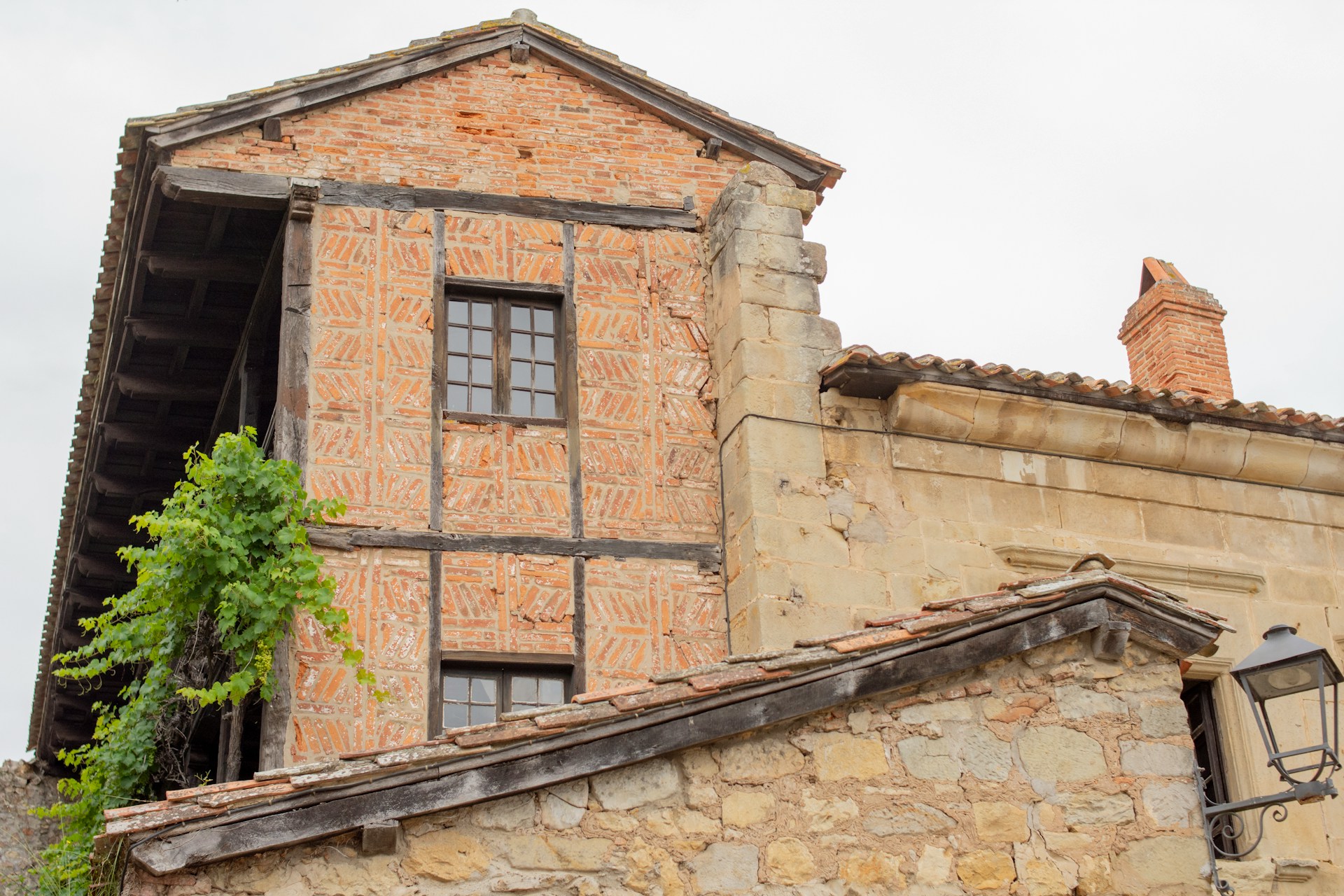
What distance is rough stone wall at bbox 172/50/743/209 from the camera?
1073cm

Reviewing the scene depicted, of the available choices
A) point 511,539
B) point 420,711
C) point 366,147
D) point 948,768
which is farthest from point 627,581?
point 948,768

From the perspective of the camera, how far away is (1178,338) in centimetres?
1352

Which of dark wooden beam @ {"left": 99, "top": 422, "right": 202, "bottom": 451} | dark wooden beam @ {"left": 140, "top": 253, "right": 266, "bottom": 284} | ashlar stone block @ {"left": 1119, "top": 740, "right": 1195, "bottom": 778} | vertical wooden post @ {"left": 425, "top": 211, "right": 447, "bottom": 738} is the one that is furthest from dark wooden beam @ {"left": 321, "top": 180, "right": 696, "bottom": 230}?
ashlar stone block @ {"left": 1119, "top": 740, "right": 1195, "bottom": 778}

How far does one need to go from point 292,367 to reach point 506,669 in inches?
89.7

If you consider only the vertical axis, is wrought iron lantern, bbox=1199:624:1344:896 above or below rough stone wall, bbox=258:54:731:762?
below

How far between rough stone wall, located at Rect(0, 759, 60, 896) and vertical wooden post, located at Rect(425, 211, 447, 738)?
5.73 m

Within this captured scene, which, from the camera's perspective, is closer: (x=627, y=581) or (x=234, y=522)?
(x=234, y=522)

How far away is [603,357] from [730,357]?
0.83m

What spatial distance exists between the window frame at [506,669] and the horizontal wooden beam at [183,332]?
3.57m

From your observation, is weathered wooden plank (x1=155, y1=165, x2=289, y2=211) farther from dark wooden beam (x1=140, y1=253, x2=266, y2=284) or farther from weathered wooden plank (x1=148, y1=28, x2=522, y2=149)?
dark wooden beam (x1=140, y1=253, x2=266, y2=284)

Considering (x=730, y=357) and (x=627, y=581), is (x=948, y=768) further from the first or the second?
(x=730, y=357)

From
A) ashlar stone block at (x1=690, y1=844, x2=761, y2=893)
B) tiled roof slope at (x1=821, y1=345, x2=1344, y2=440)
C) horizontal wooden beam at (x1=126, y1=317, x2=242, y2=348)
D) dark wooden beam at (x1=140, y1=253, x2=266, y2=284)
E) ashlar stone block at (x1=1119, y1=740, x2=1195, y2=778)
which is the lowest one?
ashlar stone block at (x1=690, y1=844, x2=761, y2=893)

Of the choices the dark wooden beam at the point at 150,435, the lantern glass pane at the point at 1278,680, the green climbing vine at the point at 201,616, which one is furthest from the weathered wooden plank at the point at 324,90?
the lantern glass pane at the point at 1278,680

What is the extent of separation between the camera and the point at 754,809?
5.84 meters
